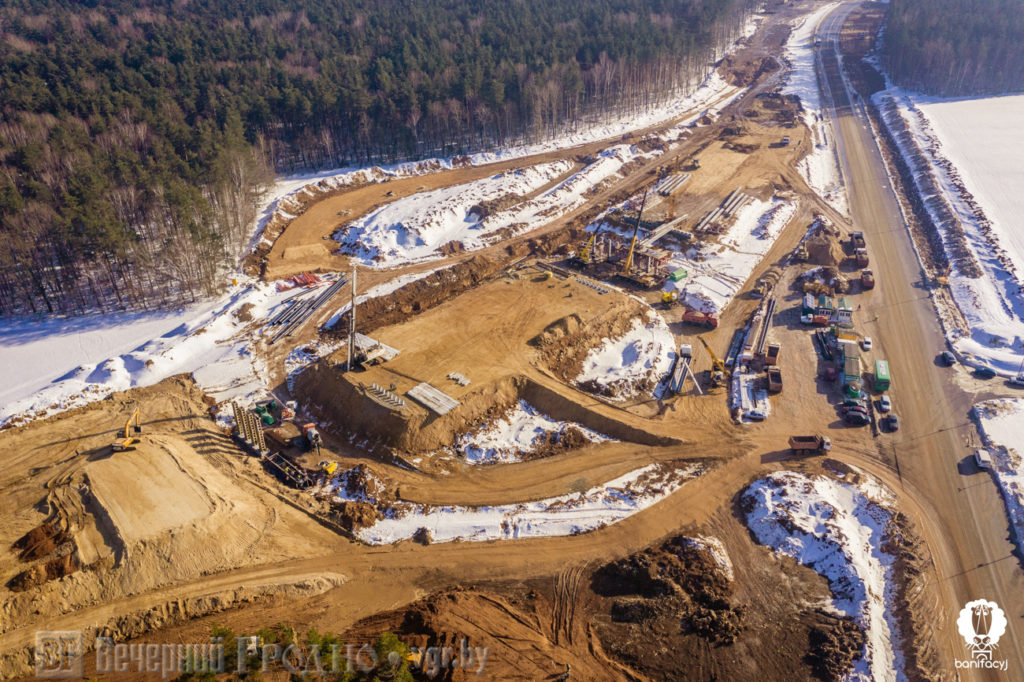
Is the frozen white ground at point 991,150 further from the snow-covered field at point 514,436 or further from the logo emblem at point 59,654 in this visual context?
the logo emblem at point 59,654

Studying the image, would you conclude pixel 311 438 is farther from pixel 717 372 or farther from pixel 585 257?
pixel 585 257

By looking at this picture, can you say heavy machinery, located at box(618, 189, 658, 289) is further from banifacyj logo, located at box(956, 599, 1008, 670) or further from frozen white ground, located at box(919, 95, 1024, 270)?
frozen white ground, located at box(919, 95, 1024, 270)

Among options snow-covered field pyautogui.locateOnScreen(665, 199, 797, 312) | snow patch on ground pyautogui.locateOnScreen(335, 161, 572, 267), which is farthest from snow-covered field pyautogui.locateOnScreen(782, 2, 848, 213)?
snow patch on ground pyautogui.locateOnScreen(335, 161, 572, 267)

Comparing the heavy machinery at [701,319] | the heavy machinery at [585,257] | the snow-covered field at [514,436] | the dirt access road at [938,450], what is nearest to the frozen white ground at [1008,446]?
the dirt access road at [938,450]

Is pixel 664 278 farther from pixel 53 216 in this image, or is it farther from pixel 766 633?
pixel 53 216

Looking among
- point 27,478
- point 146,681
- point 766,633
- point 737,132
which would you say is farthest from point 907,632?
point 737,132
